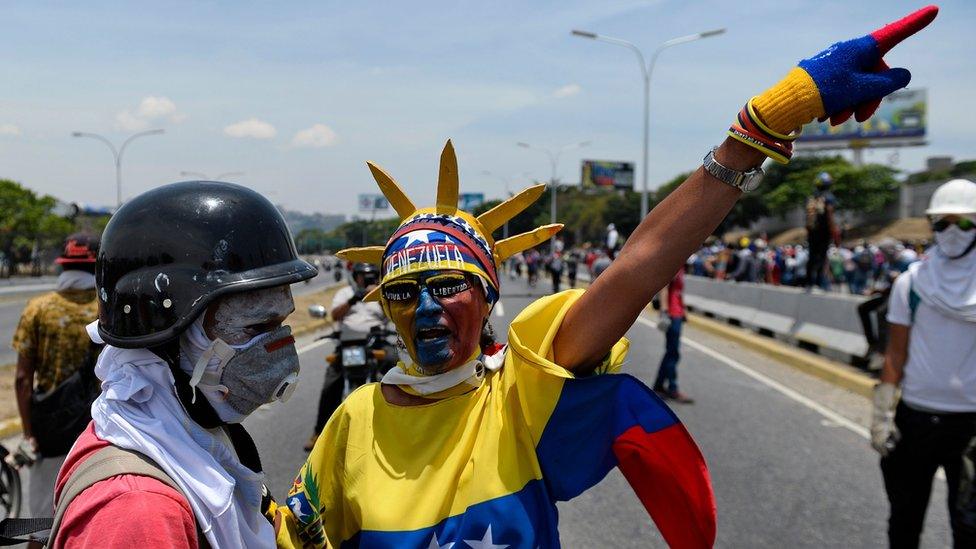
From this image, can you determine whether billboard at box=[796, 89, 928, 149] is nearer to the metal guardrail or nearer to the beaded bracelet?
the metal guardrail

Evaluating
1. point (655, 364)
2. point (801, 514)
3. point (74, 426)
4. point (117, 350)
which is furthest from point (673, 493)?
point (655, 364)

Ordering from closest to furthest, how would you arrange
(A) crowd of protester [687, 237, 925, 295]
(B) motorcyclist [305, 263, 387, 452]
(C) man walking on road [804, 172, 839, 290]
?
(B) motorcyclist [305, 263, 387, 452] → (C) man walking on road [804, 172, 839, 290] → (A) crowd of protester [687, 237, 925, 295]

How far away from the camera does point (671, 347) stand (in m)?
8.92

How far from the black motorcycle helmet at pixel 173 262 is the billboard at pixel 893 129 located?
85765 mm

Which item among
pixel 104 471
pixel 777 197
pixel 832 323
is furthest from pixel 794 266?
pixel 777 197

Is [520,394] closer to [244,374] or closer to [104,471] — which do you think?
[244,374]

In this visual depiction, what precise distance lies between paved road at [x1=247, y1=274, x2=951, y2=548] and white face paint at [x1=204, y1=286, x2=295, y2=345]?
2.20m

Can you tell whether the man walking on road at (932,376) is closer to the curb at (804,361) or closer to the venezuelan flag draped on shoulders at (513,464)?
the venezuelan flag draped on shoulders at (513,464)

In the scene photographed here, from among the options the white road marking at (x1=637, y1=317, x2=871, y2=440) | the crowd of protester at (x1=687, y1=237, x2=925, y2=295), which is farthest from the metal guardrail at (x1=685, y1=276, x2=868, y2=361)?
the crowd of protester at (x1=687, y1=237, x2=925, y2=295)

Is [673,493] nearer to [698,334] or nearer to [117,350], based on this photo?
[117,350]

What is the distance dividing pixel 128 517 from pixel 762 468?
584 cm

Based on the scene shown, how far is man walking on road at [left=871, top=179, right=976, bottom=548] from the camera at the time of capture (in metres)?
3.88

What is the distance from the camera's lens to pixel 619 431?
1.94 metres

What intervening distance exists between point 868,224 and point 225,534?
71479 mm
